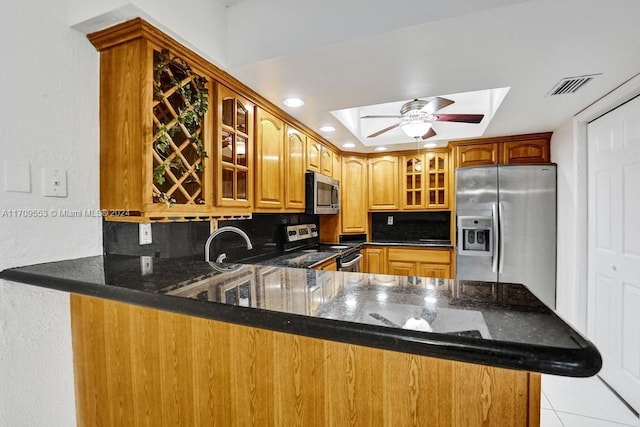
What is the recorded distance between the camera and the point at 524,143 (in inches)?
131

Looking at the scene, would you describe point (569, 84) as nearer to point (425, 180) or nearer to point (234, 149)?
point (425, 180)

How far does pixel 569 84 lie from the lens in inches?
77.2

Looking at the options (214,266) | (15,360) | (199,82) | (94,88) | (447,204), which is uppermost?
(199,82)

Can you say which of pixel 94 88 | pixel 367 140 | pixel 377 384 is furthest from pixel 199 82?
pixel 367 140

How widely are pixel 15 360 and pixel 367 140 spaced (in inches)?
134

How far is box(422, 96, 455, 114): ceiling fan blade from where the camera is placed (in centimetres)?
232

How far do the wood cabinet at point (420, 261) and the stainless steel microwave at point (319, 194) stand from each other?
1.07m

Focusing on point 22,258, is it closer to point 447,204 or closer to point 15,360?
point 15,360

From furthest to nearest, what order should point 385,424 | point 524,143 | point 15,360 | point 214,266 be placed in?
point 524,143, point 214,266, point 15,360, point 385,424

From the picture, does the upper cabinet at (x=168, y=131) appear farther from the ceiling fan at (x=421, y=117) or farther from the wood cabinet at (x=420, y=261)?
the wood cabinet at (x=420, y=261)

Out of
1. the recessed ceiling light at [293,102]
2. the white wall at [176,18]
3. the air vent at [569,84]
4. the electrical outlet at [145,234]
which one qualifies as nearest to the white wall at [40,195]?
the white wall at [176,18]

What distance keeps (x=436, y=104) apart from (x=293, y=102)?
1.14 metres

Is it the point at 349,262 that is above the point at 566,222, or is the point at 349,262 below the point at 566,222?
below

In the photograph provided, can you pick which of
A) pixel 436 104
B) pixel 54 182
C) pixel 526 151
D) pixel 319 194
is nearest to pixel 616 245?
pixel 526 151
